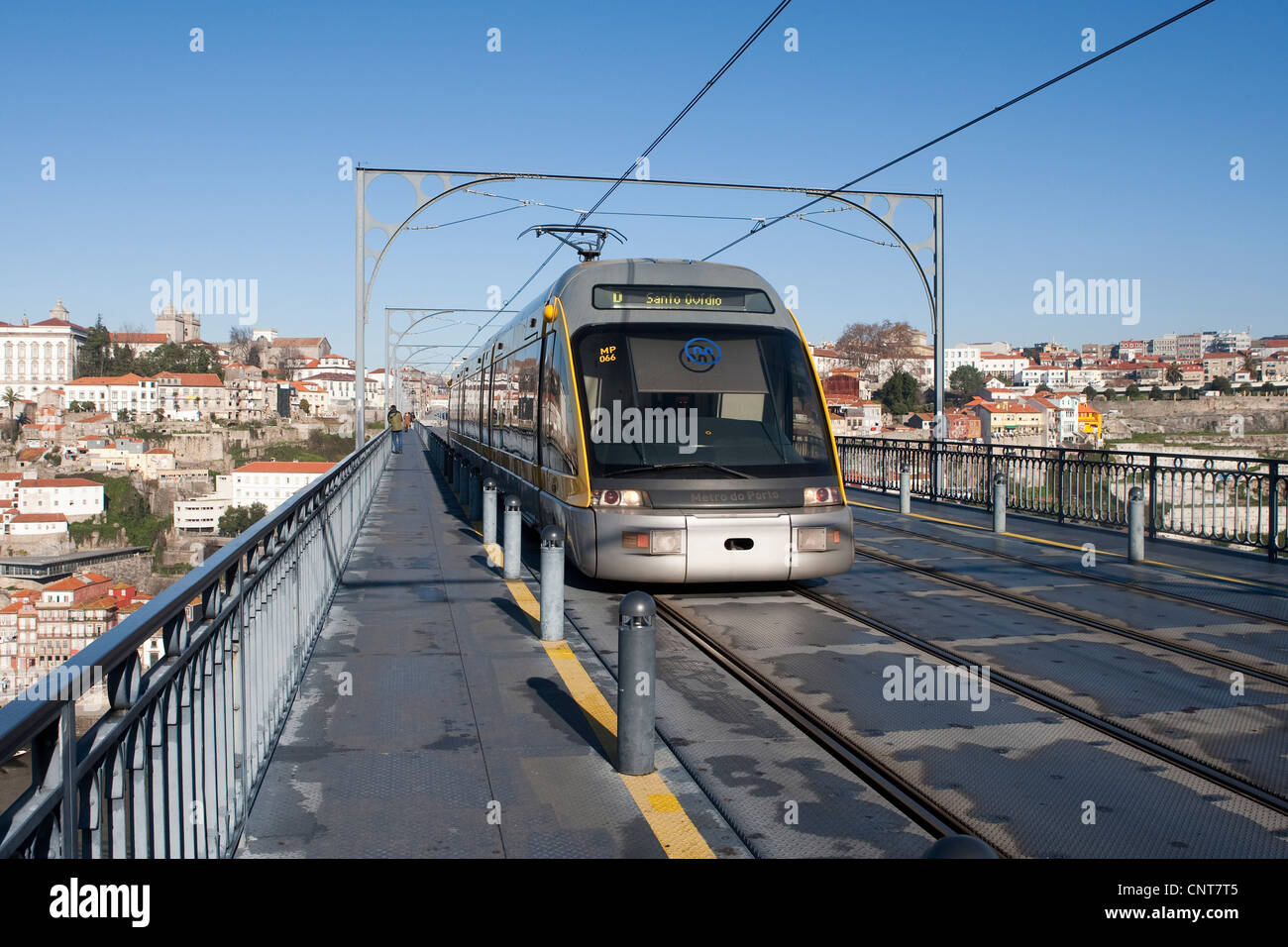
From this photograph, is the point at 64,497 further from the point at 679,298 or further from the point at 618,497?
the point at 618,497

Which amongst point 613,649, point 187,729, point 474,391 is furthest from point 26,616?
point 474,391

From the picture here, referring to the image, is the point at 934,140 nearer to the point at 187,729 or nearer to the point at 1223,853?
the point at 1223,853

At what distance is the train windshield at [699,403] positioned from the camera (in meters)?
10.2

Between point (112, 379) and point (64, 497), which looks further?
point (112, 379)

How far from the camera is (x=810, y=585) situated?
436 inches

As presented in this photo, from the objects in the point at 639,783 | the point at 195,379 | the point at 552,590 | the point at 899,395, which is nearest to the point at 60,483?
the point at 552,590

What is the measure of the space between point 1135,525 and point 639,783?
9.42 m

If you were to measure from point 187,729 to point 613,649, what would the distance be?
479 cm

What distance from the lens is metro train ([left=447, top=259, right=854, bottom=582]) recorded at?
9.75 meters

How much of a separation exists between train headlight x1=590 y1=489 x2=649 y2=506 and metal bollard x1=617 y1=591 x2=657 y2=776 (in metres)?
4.37

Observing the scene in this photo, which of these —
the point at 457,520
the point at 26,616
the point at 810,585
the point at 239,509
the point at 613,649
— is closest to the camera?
the point at 613,649

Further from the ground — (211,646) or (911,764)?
(211,646)

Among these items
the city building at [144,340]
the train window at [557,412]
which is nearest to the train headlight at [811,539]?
the train window at [557,412]

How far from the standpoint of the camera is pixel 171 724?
132 inches
